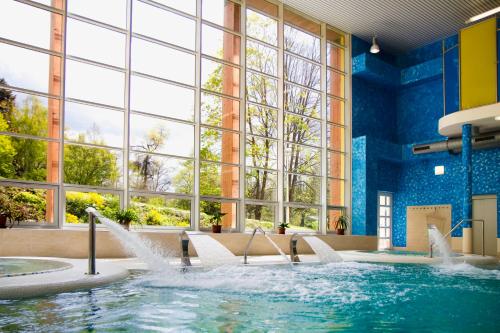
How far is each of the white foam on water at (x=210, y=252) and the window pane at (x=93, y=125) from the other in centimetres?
364

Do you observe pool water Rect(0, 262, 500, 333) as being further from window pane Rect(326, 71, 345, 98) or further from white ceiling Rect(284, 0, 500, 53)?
window pane Rect(326, 71, 345, 98)

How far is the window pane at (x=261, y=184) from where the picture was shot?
1213 centimetres

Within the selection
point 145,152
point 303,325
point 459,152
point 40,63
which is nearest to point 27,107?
point 40,63

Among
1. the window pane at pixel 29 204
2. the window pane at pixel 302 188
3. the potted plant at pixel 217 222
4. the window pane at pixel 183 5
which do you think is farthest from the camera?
the window pane at pixel 302 188

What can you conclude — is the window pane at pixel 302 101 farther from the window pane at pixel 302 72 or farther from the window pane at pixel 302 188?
the window pane at pixel 302 188

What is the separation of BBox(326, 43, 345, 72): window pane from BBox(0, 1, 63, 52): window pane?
791 cm

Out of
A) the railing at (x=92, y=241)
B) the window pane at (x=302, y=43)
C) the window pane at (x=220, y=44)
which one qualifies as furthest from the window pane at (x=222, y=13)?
the railing at (x=92, y=241)

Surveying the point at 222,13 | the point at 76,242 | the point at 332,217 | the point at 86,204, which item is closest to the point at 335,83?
the point at 332,217

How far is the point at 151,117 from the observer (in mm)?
10445

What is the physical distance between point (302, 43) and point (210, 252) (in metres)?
8.33

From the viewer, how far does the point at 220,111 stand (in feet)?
38.5

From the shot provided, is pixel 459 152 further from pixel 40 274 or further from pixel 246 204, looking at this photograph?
pixel 40 274

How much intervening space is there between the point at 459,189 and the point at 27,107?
11484 millimetres

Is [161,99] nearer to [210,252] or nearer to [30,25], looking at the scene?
[30,25]
